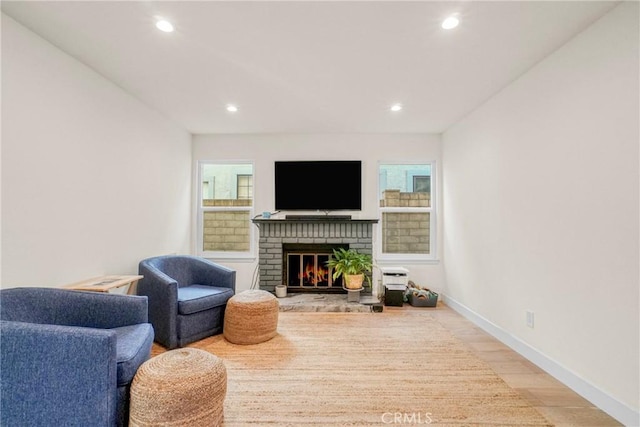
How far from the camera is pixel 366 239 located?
13.6ft

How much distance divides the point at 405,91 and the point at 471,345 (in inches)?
102

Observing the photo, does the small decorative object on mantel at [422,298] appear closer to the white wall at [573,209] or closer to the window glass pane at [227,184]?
the white wall at [573,209]

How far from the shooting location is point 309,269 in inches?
167

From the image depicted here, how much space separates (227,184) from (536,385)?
4247mm

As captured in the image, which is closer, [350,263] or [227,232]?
[350,263]

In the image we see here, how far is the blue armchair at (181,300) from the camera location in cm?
253

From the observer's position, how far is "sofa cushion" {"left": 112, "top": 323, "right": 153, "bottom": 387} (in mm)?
1506

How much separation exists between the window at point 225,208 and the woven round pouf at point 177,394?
2836 mm

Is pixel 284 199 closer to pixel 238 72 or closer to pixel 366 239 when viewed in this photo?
pixel 366 239

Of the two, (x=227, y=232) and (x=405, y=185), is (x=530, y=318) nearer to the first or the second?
(x=405, y=185)

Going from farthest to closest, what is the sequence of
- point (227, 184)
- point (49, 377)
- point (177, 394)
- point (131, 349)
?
1. point (227, 184)
2. point (131, 349)
3. point (177, 394)
4. point (49, 377)

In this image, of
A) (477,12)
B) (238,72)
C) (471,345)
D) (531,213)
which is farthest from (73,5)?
(471,345)

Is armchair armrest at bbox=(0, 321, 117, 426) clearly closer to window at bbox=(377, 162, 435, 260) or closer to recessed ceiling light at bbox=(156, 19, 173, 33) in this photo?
recessed ceiling light at bbox=(156, 19, 173, 33)

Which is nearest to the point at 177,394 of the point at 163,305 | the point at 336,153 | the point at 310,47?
the point at 163,305
